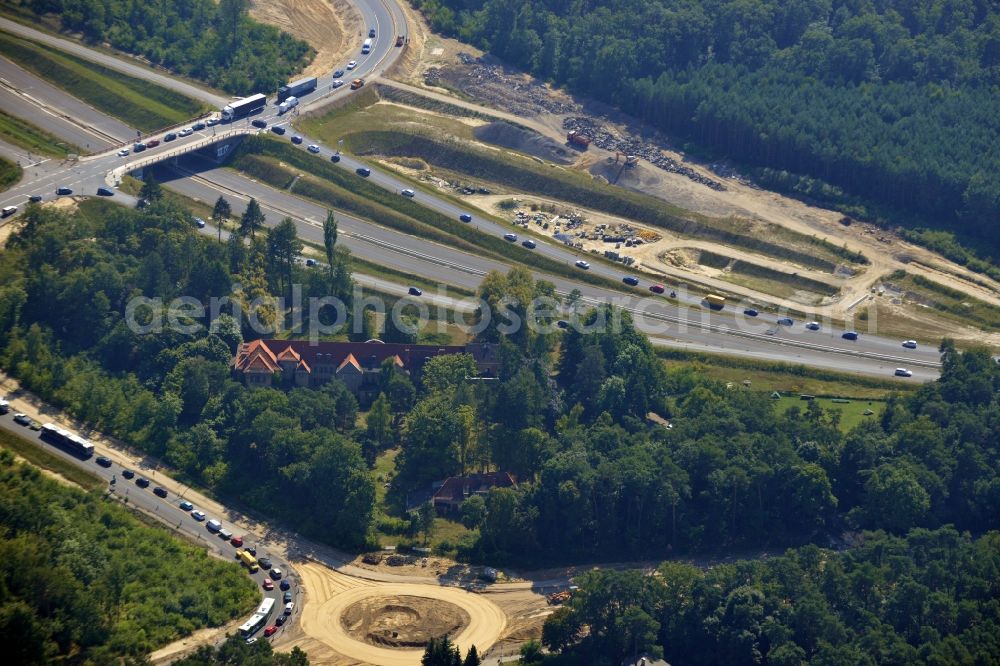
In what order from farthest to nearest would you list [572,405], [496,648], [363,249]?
[363,249] → [572,405] → [496,648]

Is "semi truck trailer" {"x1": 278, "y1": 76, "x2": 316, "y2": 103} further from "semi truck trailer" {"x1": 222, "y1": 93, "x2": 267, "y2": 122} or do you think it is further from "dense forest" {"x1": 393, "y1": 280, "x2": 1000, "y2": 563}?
"dense forest" {"x1": 393, "y1": 280, "x2": 1000, "y2": 563}

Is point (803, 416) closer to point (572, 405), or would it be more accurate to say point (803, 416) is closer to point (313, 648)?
point (572, 405)

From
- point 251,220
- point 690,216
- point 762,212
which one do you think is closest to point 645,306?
point 690,216

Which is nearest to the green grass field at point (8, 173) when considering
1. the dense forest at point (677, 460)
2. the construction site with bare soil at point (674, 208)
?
the construction site with bare soil at point (674, 208)

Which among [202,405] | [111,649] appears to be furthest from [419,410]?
[111,649]

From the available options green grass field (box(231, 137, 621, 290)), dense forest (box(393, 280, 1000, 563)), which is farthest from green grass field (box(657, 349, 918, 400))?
green grass field (box(231, 137, 621, 290))

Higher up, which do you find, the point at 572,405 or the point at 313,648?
the point at 572,405

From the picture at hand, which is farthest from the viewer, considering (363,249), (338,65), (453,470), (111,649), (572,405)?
(338,65)
